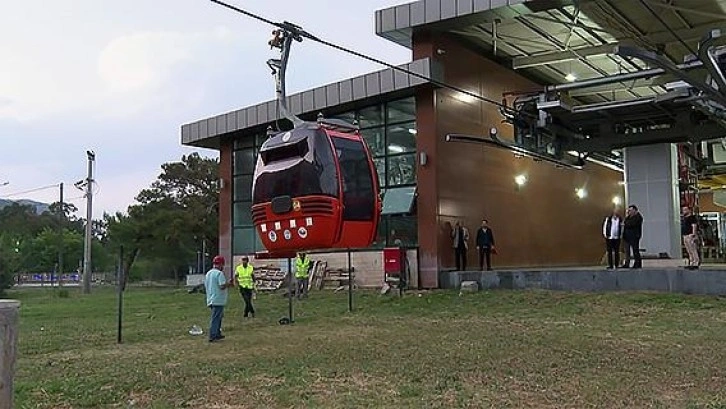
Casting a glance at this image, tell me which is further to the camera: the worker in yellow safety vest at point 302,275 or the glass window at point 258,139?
the glass window at point 258,139

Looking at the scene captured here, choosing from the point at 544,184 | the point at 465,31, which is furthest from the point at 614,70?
the point at 465,31

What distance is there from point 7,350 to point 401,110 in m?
20.5

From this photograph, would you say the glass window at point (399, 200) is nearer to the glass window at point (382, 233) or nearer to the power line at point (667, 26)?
the glass window at point (382, 233)

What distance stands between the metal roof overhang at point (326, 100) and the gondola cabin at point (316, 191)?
10310 mm

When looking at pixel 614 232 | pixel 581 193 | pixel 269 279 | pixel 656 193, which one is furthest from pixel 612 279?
pixel 581 193

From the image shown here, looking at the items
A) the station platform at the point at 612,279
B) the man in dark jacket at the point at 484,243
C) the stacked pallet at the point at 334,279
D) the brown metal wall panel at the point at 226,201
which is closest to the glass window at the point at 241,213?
the brown metal wall panel at the point at 226,201

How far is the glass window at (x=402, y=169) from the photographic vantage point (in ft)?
74.7

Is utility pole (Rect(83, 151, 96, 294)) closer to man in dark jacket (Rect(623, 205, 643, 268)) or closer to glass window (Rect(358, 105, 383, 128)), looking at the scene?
glass window (Rect(358, 105, 383, 128))

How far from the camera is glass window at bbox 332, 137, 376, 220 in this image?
10516 millimetres

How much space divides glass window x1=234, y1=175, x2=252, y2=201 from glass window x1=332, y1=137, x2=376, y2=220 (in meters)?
18.3

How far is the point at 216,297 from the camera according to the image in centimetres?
1268

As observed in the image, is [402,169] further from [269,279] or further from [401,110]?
[269,279]

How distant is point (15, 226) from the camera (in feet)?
252

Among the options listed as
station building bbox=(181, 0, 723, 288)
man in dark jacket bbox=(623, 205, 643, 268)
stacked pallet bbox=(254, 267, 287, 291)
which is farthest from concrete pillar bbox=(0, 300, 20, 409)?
stacked pallet bbox=(254, 267, 287, 291)
